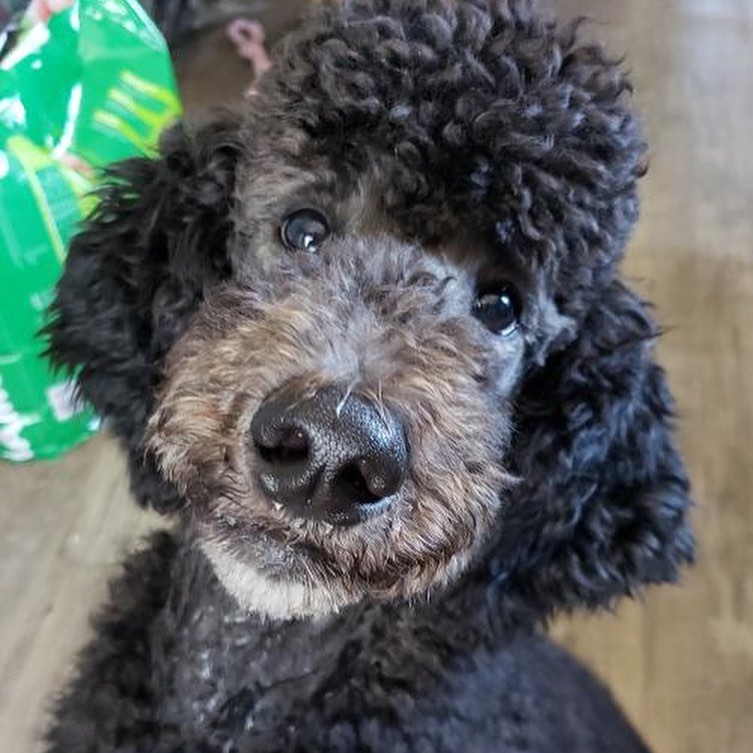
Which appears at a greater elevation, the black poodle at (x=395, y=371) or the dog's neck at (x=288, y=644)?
the black poodle at (x=395, y=371)

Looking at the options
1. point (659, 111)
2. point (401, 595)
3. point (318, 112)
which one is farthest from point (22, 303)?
point (659, 111)

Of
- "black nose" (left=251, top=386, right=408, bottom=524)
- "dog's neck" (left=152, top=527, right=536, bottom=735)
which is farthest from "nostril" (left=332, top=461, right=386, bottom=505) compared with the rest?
"dog's neck" (left=152, top=527, right=536, bottom=735)

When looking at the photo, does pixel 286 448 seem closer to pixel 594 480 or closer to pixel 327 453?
pixel 327 453

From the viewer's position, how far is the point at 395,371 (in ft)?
3.35

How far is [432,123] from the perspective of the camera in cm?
111

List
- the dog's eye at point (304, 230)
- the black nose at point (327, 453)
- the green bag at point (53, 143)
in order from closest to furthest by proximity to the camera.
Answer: the black nose at point (327, 453) < the dog's eye at point (304, 230) < the green bag at point (53, 143)

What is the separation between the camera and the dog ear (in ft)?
4.02

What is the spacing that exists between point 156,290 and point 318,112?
233 mm

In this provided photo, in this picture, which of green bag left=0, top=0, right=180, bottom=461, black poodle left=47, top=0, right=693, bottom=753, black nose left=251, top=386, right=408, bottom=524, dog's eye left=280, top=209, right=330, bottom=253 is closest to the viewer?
black nose left=251, top=386, right=408, bottom=524

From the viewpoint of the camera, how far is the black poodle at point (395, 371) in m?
1.06

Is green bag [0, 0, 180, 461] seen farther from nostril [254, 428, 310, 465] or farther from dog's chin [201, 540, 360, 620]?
nostril [254, 428, 310, 465]

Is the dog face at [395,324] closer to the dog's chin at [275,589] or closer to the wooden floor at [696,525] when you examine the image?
the dog's chin at [275,589]

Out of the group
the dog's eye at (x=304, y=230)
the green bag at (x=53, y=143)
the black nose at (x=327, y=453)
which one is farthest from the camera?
the green bag at (x=53, y=143)

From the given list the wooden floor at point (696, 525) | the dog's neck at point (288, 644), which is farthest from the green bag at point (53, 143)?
the dog's neck at point (288, 644)
